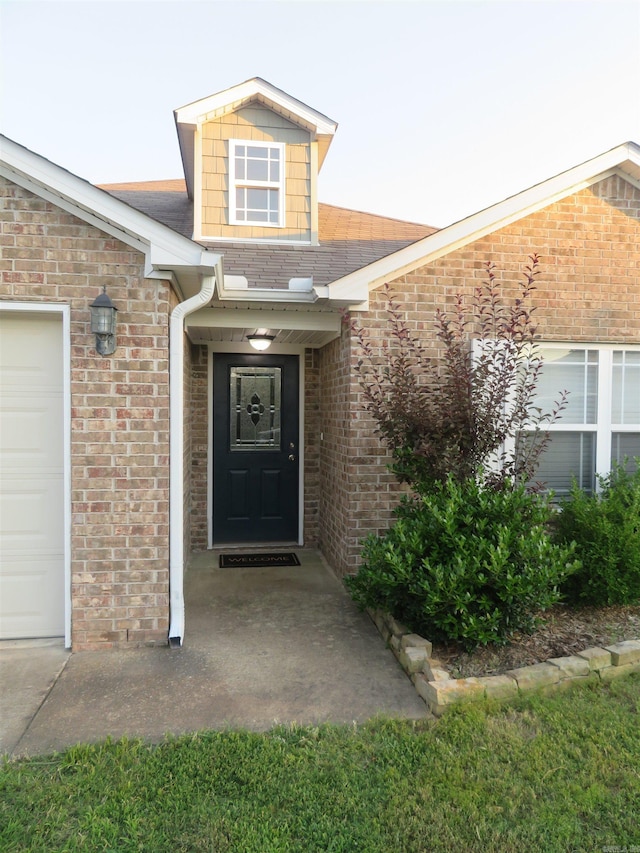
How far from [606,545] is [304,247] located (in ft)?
15.6

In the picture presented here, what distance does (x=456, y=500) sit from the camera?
4.18 m

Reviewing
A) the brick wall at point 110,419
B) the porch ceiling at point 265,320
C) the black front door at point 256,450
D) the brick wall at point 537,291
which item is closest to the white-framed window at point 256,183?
the black front door at point 256,450

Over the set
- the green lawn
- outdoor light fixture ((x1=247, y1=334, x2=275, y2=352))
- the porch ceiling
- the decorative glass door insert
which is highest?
the porch ceiling

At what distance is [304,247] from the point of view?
7039 millimetres

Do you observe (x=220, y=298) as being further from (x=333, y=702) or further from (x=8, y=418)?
(x=333, y=702)

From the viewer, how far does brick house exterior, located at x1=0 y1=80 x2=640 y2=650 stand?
13.8 ft

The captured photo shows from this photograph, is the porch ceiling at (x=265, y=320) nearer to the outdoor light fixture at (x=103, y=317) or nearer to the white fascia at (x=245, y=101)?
the outdoor light fixture at (x=103, y=317)

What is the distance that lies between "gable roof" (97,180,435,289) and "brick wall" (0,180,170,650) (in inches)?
61.5

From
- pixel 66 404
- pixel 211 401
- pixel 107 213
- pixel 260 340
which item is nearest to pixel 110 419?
pixel 66 404

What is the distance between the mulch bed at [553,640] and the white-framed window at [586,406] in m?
1.38

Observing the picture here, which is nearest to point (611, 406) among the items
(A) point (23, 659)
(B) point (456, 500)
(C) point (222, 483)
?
(B) point (456, 500)

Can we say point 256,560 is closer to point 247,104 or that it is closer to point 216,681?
point 216,681

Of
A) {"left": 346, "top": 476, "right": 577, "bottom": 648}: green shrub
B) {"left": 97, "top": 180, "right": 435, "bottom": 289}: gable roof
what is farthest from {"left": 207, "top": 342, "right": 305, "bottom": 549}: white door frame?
{"left": 346, "top": 476, "right": 577, "bottom": 648}: green shrub

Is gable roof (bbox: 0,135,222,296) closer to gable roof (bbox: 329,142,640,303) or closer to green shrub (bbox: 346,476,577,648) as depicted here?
gable roof (bbox: 329,142,640,303)
